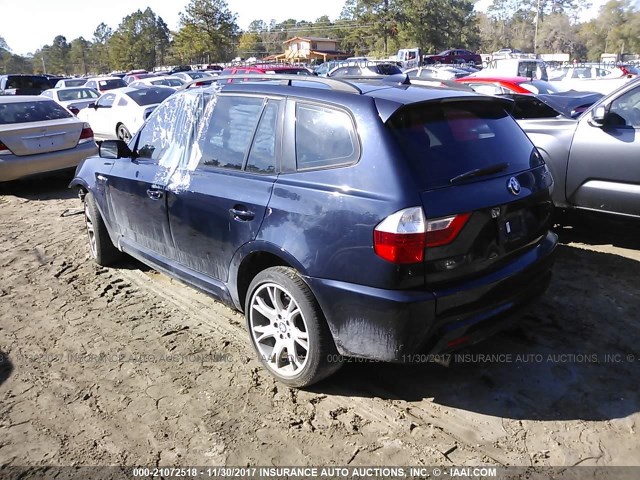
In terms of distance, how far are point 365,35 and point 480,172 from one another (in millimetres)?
71475

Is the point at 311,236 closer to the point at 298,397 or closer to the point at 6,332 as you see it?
the point at 298,397

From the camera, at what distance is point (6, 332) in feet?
13.7

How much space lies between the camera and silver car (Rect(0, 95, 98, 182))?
845cm

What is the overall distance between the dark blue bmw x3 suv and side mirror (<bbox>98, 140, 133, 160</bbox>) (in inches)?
39.6

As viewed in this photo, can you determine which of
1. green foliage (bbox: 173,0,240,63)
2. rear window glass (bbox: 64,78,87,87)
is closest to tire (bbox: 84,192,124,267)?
rear window glass (bbox: 64,78,87,87)

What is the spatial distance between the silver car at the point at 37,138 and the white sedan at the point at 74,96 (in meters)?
7.29

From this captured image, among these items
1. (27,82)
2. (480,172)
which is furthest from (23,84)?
(480,172)

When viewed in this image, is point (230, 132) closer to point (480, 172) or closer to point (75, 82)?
point (480, 172)

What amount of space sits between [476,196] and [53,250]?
5.15 meters

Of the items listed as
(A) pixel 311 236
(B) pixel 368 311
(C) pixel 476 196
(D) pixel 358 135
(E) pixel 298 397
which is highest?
(D) pixel 358 135

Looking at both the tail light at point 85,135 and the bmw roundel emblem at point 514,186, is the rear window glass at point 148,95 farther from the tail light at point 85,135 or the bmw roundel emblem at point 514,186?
the bmw roundel emblem at point 514,186

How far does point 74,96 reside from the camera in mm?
17312

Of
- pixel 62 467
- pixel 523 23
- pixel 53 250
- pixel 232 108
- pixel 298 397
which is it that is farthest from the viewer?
pixel 523 23

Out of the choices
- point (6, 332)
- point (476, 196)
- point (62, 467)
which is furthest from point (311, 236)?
point (6, 332)
